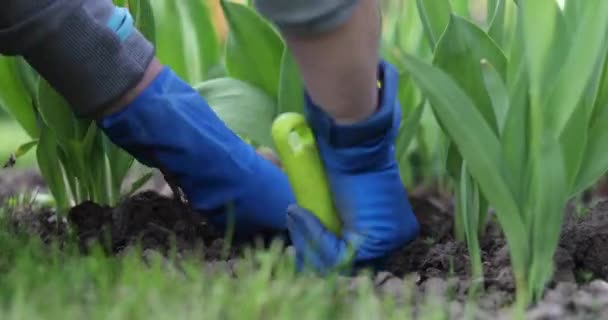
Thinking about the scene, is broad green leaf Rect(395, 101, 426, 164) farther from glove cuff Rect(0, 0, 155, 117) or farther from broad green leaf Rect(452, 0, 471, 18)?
glove cuff Rect(0, 0, 155, 117)

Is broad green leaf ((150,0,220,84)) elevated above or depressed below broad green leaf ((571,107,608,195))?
above

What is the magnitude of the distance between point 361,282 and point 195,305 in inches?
10.3

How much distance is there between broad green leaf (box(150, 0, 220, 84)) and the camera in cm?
214

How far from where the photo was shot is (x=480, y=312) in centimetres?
137

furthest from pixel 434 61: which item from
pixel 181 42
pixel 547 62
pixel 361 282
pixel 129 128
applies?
pixel 181 42

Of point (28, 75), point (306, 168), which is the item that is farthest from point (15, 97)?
point (306, 168)

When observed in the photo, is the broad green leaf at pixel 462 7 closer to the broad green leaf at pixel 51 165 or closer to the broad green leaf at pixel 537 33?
the broad green leaf at pixel 537 33

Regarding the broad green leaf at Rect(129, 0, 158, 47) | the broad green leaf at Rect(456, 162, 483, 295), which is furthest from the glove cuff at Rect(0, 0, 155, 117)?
the broad green leaf at Rect(456, 162, 483, 295)

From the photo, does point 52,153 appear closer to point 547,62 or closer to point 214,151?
point 214,151

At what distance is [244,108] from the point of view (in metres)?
1.91

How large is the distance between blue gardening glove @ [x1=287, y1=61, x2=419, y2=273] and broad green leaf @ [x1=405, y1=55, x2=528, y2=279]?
0.54ft

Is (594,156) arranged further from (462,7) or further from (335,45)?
(462,7)

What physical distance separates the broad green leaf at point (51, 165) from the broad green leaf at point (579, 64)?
88 cm

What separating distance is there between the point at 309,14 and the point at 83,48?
1.43 feet
